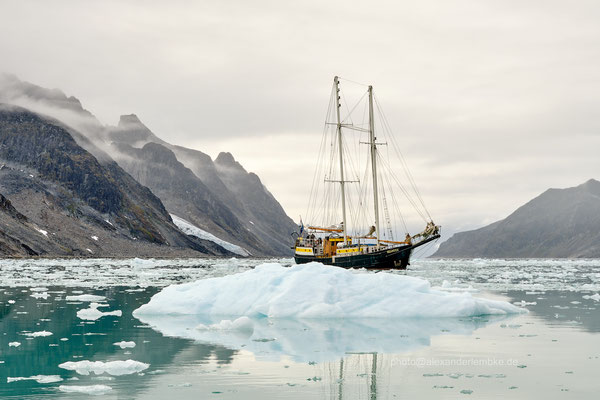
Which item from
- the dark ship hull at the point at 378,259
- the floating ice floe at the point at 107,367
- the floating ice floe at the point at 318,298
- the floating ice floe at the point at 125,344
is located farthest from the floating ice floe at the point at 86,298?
the dark ship hull at the point at 378,259

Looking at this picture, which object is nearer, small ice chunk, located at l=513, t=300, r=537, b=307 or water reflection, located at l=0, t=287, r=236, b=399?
water reflection, located at l=0, t=287, r=236, b=399

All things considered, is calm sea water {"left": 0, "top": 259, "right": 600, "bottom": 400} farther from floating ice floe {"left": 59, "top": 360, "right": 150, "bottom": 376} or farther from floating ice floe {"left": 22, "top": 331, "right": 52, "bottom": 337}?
floating ice floe {"left": 59, "top": 360, "right": 150, "bottom": 376}

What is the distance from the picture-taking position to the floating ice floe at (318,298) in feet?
78.4

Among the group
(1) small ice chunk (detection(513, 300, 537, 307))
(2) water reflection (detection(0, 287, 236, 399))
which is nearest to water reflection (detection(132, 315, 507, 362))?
(2) water reflection (detection(0, 287, 236, 399))

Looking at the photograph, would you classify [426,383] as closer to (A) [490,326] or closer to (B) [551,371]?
(B) [551,371]

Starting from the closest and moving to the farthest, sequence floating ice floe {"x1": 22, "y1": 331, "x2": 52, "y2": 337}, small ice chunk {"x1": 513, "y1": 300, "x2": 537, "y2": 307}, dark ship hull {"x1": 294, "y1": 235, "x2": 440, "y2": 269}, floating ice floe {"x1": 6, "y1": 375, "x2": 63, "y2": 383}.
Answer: floating ice floe {"x1": 6, "y1": 375, "x2": 63, "y2": 383} → floating ice floe {"x1": 22, "y1": 331, "x2": 52, "y2": 337} → small ice chunk {"x1": 513, "y1": 300, "x2": 537, "y2": 307} → dark ship hull {"x1": 294, "y1": 235, "x2": 440, "y2": 269}

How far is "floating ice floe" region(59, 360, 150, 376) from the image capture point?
1362cm

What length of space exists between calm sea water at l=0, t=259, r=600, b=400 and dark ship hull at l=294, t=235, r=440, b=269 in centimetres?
5208

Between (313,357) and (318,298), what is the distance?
8.44 m

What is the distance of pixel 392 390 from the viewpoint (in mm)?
12086

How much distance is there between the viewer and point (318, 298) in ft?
79.1

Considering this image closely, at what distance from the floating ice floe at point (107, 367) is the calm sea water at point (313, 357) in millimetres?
163

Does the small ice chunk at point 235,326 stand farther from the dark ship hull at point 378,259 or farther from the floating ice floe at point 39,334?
the dark ship hull at point 378,259

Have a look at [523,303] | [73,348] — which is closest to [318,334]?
[73,348]
